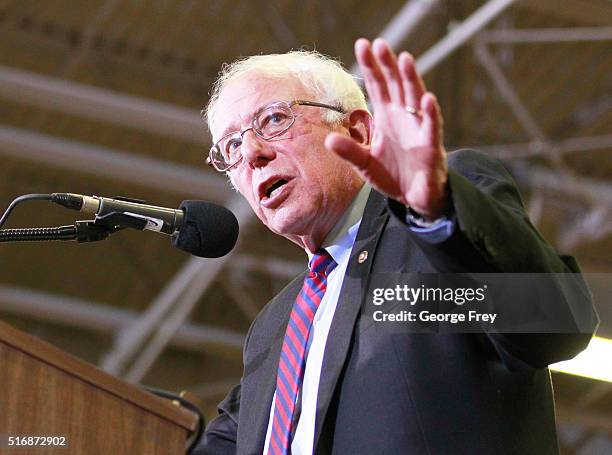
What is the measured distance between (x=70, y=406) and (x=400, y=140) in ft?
3.23

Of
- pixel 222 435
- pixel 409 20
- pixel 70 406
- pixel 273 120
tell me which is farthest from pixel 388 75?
pixel 409 20

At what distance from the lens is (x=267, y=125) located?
7.80 ft

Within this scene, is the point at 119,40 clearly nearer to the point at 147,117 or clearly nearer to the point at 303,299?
the point at 147,117

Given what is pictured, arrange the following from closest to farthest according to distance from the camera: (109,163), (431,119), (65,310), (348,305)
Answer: (431,119) < (348,305) < (109,163) < (65,310)

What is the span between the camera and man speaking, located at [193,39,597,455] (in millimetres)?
1605

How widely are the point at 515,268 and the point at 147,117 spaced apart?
5606 mm

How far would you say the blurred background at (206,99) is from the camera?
6.87m

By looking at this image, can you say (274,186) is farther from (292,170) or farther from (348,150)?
(348,150)

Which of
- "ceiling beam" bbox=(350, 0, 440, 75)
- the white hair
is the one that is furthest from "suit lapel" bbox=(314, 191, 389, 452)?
"ceiling beam" bbox=(350, 0, 440, 75)

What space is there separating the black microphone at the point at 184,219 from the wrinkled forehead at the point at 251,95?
0.29 meters

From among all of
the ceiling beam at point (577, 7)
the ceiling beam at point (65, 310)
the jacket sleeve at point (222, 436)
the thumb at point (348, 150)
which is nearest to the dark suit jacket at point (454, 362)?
the thumb at point (348, 150)

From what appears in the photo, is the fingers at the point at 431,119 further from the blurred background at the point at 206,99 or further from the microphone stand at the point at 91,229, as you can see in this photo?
the blurred background at the point at 206,99

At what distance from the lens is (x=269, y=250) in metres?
9.69

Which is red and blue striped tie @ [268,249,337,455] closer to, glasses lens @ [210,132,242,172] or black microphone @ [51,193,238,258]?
black microphone @ [51,193,238,258]
